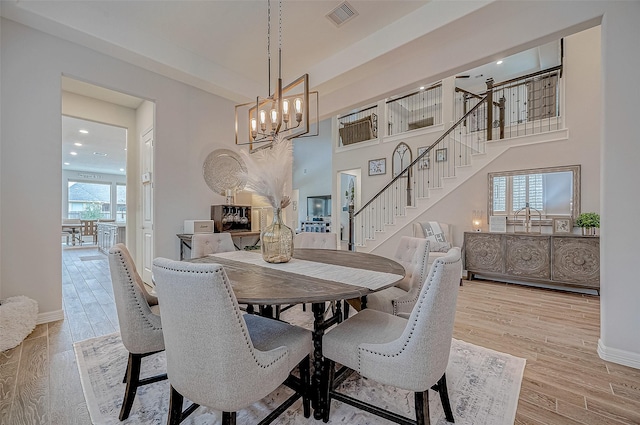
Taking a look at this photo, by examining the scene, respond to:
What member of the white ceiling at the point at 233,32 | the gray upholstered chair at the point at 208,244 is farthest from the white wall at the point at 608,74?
the gray upholstered chair at the point at 208,244

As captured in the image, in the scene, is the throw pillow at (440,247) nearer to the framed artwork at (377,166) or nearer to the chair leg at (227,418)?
the framed artwork at (377,166)

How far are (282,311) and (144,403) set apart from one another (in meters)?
1.62

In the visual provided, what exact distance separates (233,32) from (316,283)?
2.93 meters

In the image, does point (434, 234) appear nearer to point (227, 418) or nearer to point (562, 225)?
point (562, 225)

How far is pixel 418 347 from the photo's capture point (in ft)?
3.76

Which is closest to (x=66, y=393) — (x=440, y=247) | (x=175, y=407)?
(x=175, y=407)

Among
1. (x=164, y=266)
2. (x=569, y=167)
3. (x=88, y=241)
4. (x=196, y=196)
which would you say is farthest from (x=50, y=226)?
(x=88, y=241)

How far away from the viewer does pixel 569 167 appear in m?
4.05

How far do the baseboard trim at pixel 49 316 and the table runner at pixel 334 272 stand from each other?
209cm

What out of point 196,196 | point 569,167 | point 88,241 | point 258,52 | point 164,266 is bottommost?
point 88,241

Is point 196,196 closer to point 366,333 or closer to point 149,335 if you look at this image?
point 149,335

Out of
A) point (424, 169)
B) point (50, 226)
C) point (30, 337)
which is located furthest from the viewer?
point (424, 169)

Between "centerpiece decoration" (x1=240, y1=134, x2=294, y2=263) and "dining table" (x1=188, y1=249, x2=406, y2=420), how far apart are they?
0.40 feet

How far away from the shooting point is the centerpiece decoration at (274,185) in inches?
71.2
